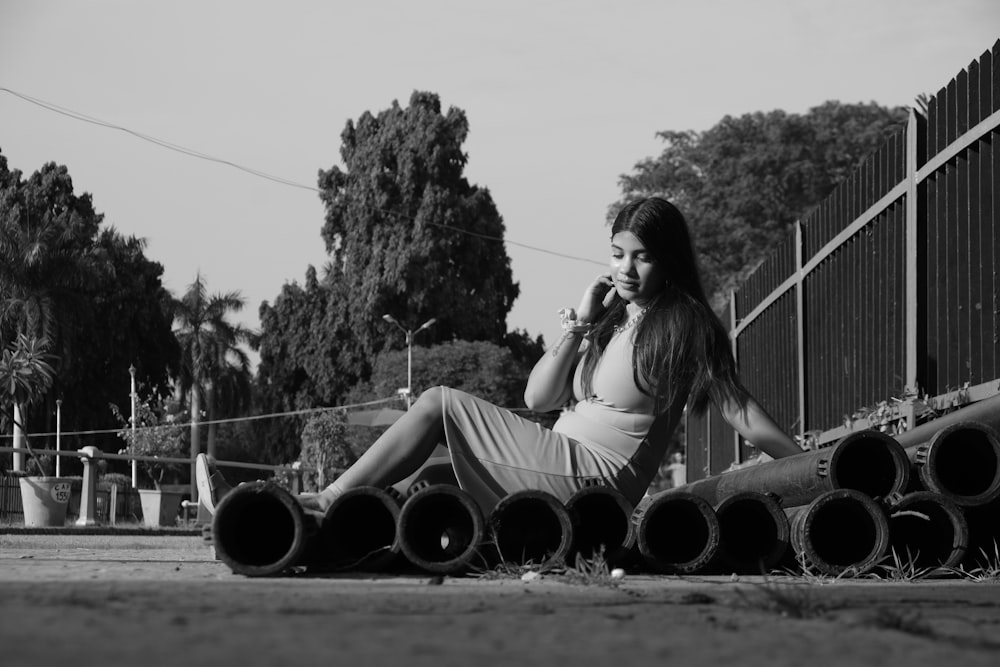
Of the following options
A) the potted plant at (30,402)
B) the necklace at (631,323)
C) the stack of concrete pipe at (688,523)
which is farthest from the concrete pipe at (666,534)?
the potted plant at (30,402)

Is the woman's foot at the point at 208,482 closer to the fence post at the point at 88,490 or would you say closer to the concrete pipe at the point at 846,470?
the concrete pipe at the point at 846,470

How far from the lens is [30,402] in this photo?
141 ft

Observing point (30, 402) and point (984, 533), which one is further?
point (30, 402)

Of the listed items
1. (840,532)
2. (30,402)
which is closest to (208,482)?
(840,532)

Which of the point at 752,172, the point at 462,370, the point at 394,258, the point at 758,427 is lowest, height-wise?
the point at 758,427

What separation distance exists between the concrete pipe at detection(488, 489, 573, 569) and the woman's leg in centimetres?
37

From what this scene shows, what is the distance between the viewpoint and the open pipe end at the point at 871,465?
179 inches

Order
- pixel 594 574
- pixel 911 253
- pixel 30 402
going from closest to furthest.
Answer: pixel 594 574
pixel 911 253
pixel 30 402

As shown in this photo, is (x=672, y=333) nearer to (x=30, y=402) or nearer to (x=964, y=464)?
(x=964, y=464)

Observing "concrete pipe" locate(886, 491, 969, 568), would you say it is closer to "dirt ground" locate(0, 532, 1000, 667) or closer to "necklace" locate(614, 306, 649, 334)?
"dirt ground" locate(0, 532, 1000, 667)

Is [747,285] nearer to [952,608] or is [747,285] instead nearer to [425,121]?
[952,608]

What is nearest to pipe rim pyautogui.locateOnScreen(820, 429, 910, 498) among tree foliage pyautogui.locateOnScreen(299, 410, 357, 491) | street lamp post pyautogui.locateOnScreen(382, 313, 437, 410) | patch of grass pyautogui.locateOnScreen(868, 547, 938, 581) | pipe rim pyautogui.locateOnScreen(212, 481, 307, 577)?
patch of grass pyautogui.locateOnScreen(868, 547, 938, 581)

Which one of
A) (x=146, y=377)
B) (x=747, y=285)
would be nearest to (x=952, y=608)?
(x=747, y=285)

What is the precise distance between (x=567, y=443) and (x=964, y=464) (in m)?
1.30
